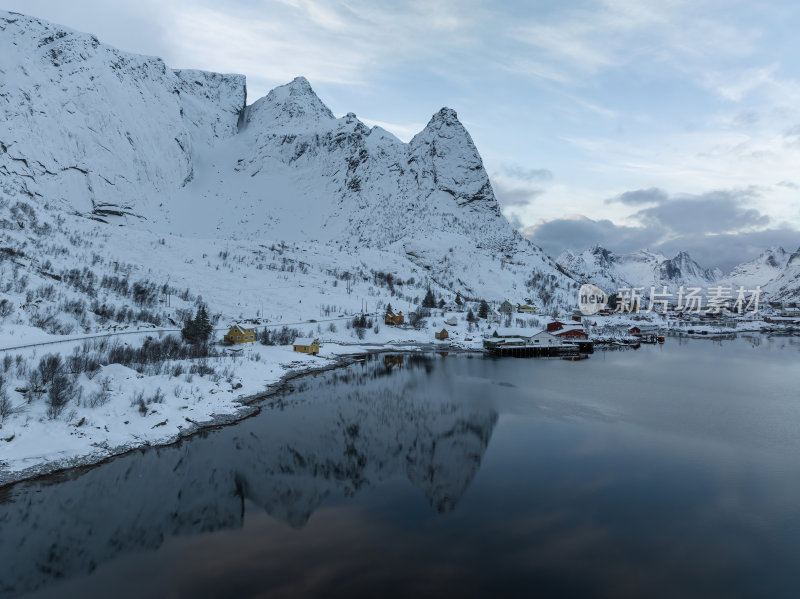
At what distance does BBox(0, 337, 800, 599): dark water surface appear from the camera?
1353 centimetres

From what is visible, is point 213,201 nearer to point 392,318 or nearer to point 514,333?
point 392,318

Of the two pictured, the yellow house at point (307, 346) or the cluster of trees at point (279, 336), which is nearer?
the yellow house at point (307, 346)

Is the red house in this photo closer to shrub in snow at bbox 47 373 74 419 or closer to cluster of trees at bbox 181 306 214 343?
cluster of trees at bbox 181 306 214 343

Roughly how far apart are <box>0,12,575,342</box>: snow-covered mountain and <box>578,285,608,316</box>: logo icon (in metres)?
3.88

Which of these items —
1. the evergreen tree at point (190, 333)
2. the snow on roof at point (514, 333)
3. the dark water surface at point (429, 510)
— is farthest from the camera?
the snow on roof at point (514, 333)

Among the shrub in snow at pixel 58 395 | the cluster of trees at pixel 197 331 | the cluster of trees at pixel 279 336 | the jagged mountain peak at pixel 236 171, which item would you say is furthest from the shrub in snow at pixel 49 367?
the jagged mountain peak at pixel 236 171

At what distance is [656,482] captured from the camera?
802 inches

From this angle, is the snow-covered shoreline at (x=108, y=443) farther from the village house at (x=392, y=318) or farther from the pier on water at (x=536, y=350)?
the village house at (x=392, y=318)

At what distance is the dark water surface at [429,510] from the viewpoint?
44.4 feet

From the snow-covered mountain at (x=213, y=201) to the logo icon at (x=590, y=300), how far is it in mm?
3879

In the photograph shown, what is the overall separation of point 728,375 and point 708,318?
4946 inches

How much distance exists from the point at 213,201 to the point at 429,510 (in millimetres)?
159926

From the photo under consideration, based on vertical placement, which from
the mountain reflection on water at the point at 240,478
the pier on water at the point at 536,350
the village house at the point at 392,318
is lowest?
the mountain reflection on water at the point at 240,478

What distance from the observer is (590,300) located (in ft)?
460
